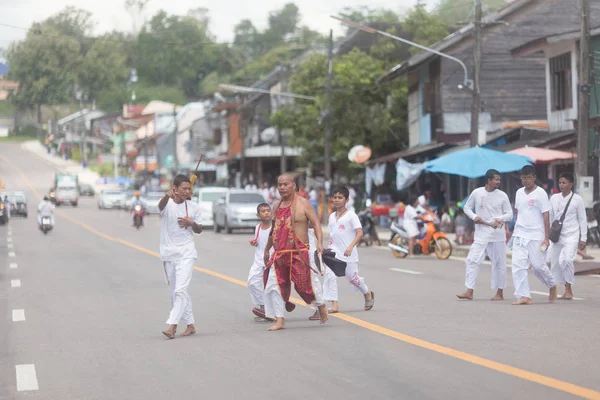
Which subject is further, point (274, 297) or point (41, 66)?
point (41, 66)

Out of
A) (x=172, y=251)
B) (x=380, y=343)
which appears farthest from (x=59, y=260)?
(x=380, y=343)

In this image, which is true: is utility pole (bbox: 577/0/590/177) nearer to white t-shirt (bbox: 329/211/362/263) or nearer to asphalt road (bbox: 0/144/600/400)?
asphalt road (bbox: 0/144/600/400)

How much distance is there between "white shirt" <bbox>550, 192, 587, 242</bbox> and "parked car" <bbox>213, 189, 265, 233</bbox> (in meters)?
25.1

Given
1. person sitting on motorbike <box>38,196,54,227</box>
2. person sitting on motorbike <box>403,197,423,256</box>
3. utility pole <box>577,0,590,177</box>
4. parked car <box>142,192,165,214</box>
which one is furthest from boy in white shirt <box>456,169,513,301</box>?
parked car <box>142,192,165,214</box>

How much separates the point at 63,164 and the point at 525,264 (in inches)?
4879

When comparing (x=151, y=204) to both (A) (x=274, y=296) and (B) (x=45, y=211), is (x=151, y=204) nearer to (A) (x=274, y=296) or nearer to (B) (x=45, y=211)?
(B) (x=45, y=211)

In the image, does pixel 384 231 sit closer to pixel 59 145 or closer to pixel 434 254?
pixel 434 254

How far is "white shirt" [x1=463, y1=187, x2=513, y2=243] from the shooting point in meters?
14.9

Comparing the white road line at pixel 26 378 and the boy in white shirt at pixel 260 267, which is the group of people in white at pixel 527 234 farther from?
the white road line at pixel 26 378

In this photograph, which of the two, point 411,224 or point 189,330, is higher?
point 411,224

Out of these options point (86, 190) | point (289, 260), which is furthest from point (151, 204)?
point (289, 260)

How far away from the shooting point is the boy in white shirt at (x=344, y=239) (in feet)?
44.6

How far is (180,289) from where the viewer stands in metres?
11.5

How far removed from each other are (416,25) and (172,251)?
130 ft
